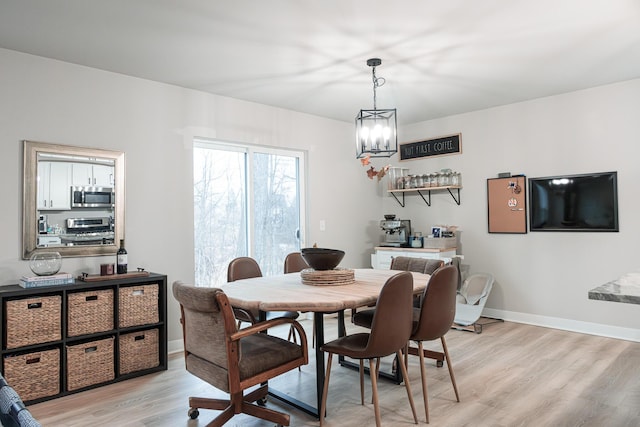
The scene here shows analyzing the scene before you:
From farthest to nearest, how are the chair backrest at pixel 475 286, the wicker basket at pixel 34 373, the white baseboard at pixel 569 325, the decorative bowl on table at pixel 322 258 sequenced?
the chair backrest at pixel 475 286 < the white baseboard at pixel 569 325 < the decorative bowl on table at pixel 322 258 < the wicker basket at pixel 34 373

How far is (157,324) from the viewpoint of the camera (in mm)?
3395

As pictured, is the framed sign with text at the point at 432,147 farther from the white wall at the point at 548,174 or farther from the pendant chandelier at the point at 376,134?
the pendant chandelier at the point at 376,134

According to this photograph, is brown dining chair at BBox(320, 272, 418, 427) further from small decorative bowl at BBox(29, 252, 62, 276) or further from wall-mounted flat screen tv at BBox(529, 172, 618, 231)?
wall-mounted flat screen tv at BBox(529, 172, 618, 231)

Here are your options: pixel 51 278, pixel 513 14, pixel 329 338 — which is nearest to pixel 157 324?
pixel 51 278

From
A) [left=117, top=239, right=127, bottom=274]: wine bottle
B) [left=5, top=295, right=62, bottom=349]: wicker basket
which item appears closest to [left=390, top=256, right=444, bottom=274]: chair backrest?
[left=117, top=239, right=127, bottom=274]: wine bottle

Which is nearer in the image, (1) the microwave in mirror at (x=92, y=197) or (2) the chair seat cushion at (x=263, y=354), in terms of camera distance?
(2) the chair seat cushion at (x=263, y=354)

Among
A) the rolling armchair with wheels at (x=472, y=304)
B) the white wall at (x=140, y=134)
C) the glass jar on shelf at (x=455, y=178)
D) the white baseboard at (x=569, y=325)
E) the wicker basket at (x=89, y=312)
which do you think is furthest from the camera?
the glass jar on shelf at (x=455, y=178)

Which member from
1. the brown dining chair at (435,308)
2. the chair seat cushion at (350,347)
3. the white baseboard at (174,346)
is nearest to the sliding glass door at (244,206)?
the white baseboard at (174,346)

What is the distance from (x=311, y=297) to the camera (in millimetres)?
2342

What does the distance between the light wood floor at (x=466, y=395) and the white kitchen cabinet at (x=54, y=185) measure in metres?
1.45

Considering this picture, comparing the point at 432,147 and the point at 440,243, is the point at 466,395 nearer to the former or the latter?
the point at 440,243

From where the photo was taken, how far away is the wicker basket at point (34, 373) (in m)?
2.70

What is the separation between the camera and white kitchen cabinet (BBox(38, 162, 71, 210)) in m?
3.19

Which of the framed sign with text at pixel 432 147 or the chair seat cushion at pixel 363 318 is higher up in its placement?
the framed sign with text at pixel 432 147
